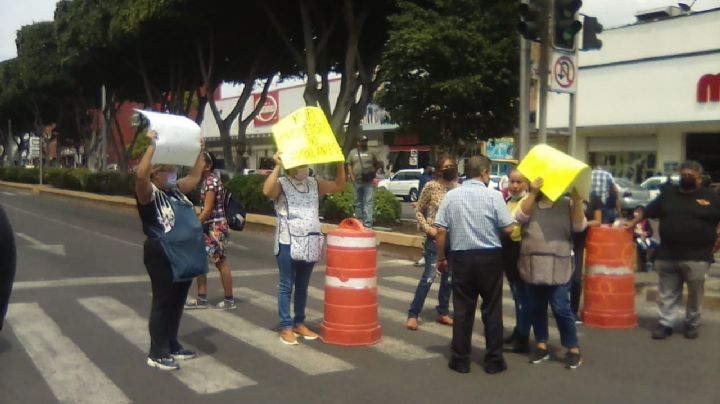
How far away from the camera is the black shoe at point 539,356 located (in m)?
6.33

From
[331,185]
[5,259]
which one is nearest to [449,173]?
[331,185]

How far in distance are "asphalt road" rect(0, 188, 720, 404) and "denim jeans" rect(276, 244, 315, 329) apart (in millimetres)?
299

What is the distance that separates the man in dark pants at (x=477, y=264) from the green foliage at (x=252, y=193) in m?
12.5

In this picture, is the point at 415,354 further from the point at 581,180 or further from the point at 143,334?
the point at 143,334

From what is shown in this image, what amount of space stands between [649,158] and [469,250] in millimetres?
30219

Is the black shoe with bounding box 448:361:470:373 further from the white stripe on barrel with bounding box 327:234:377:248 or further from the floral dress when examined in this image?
the floral dress

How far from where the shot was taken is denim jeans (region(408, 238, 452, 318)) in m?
7.52

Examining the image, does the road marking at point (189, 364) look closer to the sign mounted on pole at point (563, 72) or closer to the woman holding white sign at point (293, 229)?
the woman holding white sign at point (293, 229)

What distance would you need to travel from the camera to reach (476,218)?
236 inches

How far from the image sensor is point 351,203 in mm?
16094

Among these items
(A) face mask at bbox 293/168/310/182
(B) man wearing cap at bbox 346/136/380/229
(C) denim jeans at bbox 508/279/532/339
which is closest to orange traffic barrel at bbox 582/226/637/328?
(C) denim jeans at bbox 508/279/532/339

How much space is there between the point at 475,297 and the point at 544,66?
517cm

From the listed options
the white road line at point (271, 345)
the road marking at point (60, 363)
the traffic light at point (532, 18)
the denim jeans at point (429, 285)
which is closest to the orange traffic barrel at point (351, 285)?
the white road line at point (271, 345)

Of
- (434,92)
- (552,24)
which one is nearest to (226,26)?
(434,92)
